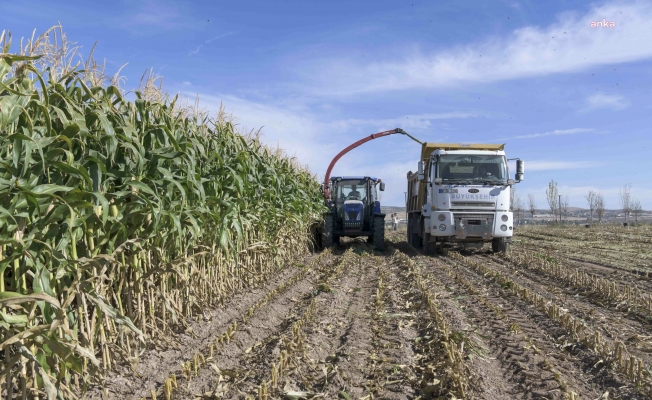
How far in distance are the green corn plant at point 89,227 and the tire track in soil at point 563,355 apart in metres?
3.30

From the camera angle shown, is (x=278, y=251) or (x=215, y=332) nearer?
(x=215, y=332)

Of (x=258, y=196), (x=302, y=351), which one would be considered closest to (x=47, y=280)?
(x=302, y=351)

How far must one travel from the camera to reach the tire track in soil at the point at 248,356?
3.80 metres

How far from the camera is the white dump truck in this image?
39.4 ft

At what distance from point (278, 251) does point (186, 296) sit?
3.43m

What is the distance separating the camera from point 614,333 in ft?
17.8

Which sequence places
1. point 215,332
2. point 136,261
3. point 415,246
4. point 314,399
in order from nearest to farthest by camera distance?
point 314,399 < point 136,261 < point 215,332 < point 415,246

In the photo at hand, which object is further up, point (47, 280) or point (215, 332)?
point (47, 280)

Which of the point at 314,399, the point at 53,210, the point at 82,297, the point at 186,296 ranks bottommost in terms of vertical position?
the point at 314,399

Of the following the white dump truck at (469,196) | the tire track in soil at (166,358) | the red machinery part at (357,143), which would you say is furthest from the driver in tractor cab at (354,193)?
the tire track in soil at (166,358)

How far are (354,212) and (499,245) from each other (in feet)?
13.9

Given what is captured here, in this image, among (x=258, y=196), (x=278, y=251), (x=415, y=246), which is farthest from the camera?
(x=415, y=246)

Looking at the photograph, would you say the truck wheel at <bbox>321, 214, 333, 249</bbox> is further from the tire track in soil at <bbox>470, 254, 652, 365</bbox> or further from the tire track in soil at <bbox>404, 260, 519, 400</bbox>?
the tire track in soil at <bbox>404, 260, 519, 400</bbox>

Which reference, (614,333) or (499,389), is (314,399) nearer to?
(499,389)
